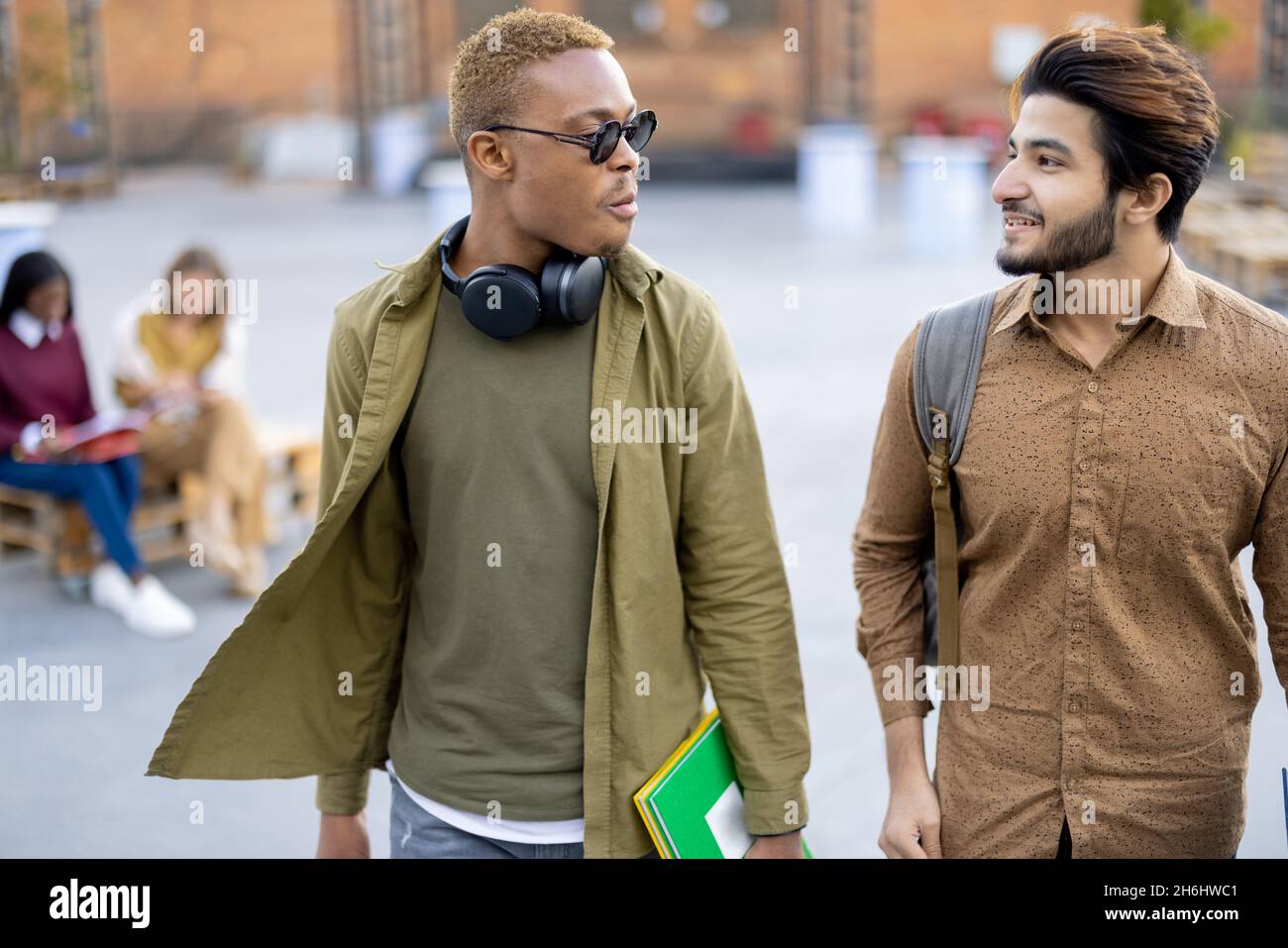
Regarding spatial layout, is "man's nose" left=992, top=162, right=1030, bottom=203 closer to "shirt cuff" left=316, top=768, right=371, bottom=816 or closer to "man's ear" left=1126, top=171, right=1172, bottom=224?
"man's ear" left=1126, top=171, right=1172, bottom=224

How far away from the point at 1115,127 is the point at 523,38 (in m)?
0.87

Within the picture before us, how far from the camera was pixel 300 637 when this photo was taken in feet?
7.74

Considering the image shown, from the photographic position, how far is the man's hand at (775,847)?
7.48ft

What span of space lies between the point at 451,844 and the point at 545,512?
Answer: 1.79 ft

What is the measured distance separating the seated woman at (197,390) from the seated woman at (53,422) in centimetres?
27

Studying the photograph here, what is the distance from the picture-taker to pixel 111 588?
5980mm

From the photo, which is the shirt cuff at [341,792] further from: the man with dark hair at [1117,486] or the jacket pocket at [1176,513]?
the jacket pocket at [1176,513]

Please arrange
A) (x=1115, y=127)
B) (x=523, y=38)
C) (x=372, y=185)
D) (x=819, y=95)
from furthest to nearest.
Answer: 1. (x=819, y=95)
2. (x=372, y=185)
3. (x=523, y=38)
4. (x=1115, y=127)

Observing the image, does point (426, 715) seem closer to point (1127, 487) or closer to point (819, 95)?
point (1127, 487)

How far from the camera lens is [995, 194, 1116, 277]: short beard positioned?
2.00m

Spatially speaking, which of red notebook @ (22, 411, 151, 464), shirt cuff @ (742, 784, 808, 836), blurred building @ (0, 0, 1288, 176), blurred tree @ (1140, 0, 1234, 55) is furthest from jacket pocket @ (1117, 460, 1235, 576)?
blurred building @ (0, 0, 1288, 176)

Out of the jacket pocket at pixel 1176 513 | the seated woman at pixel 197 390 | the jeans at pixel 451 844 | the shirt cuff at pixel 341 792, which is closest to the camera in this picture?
the jacket pocket at pixel 1176 513

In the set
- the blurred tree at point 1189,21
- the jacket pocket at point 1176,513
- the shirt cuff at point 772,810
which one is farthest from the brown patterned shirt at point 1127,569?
the blurred tree at point 1189,21

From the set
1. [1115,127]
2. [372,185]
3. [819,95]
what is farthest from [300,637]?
[819,95]
